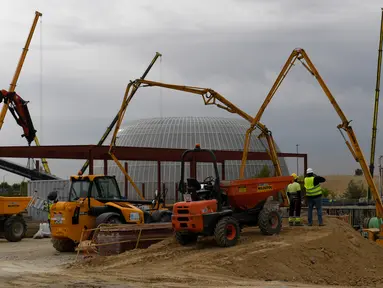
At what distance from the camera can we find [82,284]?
12039mm

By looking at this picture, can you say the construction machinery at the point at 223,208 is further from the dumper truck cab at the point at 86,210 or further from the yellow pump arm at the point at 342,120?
the yellow pump arm at the point at 342,120

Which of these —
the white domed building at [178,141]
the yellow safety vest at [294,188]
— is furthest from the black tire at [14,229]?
the white domed building at [178,141]

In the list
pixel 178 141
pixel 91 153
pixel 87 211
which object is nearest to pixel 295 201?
pixel 87 211

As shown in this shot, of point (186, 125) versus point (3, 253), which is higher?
point (186, 125)

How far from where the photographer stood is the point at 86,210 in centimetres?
1938

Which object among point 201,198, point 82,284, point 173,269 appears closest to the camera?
point 82,284

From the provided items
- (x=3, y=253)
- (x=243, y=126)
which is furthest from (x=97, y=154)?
(x=243, y=126)

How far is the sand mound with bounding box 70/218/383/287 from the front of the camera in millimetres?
13617

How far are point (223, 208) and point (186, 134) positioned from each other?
60.6 metres

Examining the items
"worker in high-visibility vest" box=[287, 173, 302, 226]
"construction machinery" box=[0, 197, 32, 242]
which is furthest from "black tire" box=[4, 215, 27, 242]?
"worker in high-visibility vest" box=[287, 173, 302, 226]

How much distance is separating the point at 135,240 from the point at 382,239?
9338 mm

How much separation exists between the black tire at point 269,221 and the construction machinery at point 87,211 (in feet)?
13.5

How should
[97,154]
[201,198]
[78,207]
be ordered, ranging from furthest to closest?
[97,154] < [78,207] < [201,198]

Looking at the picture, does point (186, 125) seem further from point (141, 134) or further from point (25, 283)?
point (25, 283)
